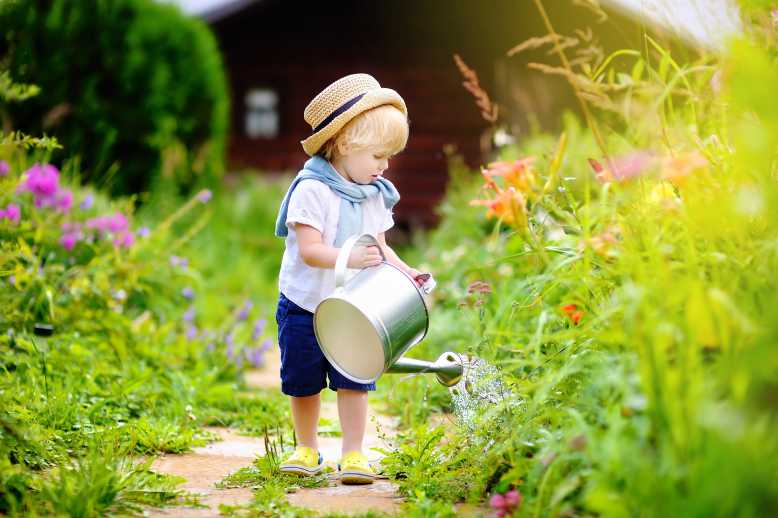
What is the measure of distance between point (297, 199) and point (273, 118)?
38.4ft

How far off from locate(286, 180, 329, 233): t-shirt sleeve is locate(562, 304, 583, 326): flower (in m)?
0.76

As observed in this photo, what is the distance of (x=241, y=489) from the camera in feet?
8.25

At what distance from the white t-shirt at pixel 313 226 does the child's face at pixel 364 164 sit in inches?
3.2

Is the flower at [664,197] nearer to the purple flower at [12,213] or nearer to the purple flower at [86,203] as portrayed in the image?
the purple flower at [12,213]

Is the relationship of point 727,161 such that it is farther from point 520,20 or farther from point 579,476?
point 520,20

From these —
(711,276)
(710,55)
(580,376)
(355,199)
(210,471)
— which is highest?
(710,55)

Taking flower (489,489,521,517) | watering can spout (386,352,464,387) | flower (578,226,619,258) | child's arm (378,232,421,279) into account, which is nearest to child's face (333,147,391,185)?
child's arm (378,232,421,279)

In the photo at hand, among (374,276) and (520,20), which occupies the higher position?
(520,20)

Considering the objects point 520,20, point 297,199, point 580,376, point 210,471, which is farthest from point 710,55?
point 520,20

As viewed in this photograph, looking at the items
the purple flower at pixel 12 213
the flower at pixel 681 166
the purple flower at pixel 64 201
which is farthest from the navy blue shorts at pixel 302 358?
A: the purple flower at pixel 64 201

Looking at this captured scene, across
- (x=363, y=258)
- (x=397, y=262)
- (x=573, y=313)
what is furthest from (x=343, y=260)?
(x=573, y=313)

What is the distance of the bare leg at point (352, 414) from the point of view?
2771mm

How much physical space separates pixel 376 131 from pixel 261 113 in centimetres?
1172

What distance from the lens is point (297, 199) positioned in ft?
8.87
